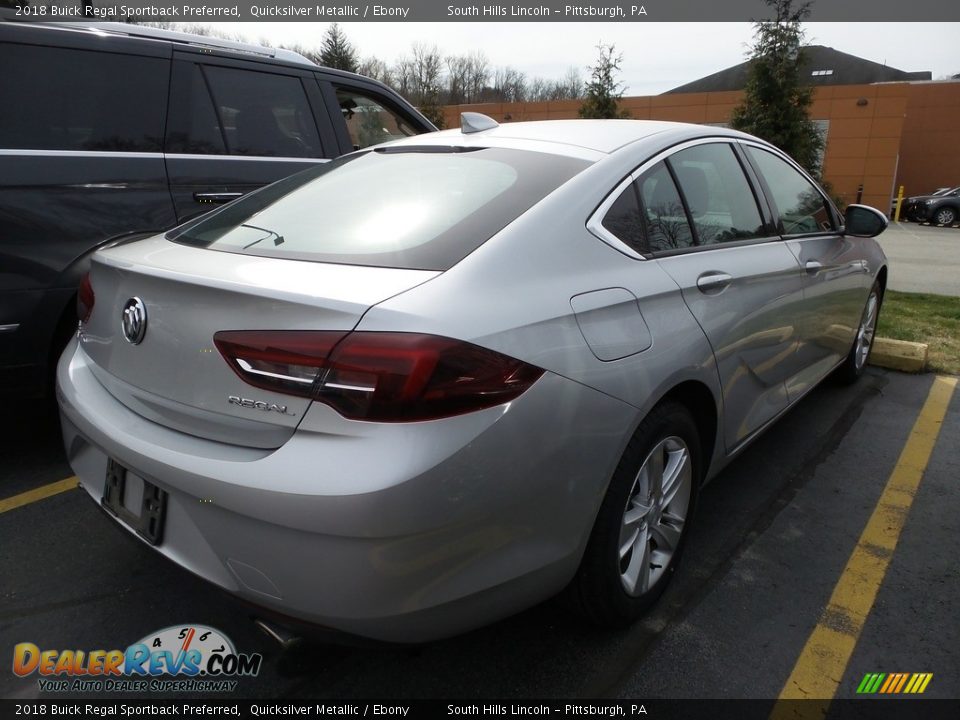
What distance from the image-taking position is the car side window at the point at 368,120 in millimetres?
4907

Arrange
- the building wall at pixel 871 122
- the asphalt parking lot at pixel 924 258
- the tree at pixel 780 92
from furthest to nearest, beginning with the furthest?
the building wall at pixel 871 122 < the tree at pixel 780 92 < the asphalt parking lot at pixel 924 258

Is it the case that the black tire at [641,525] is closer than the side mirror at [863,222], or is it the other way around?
the black tire at [641,525]

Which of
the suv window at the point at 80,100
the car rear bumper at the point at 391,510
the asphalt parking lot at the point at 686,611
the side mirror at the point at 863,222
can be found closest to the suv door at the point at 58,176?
the suv window at the point at 80,100

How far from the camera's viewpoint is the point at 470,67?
57.8m

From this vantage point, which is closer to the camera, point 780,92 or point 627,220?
point 627,220

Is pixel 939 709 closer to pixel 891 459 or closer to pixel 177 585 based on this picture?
pixel 891 459

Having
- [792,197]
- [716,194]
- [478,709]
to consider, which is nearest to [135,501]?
[478,709]

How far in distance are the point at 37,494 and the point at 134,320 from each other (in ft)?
5.50

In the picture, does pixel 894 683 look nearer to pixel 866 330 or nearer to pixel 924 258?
→ pixel 866 330

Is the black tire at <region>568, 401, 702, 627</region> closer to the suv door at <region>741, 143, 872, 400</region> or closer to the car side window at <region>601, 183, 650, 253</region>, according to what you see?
the car side window at <region>601, 183, 650, 253</region>

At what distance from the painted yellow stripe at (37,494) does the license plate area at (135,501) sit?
1296 mm

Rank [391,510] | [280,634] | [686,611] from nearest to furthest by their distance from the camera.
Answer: [391,510], [280,634], [686,611]

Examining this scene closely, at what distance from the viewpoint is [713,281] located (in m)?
2.38

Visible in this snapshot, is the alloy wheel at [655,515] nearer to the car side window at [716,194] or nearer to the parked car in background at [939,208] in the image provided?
the car side window at [716,194]
